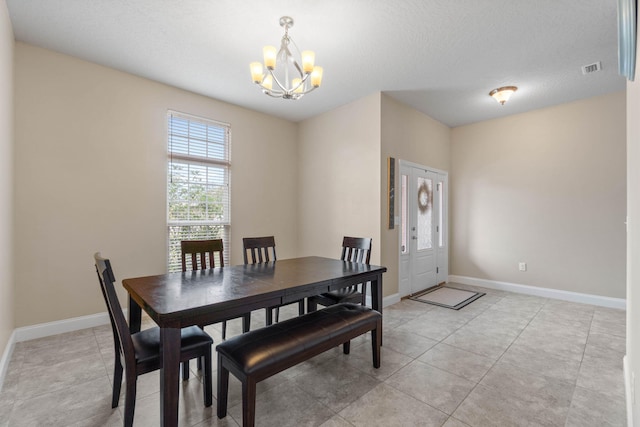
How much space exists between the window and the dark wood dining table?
1577mm

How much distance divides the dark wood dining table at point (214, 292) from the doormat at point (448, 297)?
187 cm

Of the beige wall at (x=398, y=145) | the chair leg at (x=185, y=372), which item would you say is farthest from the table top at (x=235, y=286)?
the beige wall at (x=398, y=145)

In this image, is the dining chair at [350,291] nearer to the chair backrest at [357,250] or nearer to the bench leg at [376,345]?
the chair backrest at [357,250]

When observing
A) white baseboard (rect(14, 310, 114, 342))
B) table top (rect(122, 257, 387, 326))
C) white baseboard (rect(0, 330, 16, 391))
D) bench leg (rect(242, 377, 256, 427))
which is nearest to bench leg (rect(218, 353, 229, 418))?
bench leg (rect(242, 377, 256, 427))

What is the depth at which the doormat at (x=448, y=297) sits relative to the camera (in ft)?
13.5

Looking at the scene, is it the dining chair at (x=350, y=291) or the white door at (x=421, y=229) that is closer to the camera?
the dining chair at (x=350, y=291)

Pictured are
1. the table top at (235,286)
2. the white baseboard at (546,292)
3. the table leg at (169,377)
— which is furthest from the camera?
the white baseboard at (546,292)

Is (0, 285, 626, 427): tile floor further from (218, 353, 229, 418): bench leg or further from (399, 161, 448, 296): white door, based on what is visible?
(399, 161, 448, 296): white door

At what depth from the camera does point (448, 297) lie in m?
4.43

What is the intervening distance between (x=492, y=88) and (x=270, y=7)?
306 cm

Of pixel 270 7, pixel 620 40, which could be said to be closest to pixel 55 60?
pixel 270 7

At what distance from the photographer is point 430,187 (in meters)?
5.02

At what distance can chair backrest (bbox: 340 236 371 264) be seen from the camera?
3.14 meters

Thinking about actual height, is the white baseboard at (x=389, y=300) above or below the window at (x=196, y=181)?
below
